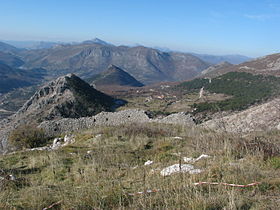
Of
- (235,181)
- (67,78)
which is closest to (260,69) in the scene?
(67,78)

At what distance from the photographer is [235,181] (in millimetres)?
4387

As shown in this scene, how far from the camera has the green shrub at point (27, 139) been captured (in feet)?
61.7

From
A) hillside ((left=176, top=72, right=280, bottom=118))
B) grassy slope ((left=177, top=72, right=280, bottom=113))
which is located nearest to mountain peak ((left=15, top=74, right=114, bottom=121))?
hillside ((left=176, top=72, right=280, bottom=118))

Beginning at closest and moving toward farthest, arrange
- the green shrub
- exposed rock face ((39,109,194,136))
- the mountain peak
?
the green shrub < exposed rock face ((39,109,194,136)) < the mountain peak

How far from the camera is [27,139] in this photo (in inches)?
746

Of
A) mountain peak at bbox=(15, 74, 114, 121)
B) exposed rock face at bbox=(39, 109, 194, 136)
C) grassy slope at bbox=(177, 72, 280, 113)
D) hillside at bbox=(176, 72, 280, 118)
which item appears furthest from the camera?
grassy slope at bbox=(177, 72, 280, 113)

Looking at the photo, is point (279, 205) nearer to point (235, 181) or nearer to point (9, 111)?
point (235, 181)

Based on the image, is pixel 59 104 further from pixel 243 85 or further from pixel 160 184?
pixel 243 85

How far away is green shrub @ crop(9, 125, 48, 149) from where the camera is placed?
61.7ft

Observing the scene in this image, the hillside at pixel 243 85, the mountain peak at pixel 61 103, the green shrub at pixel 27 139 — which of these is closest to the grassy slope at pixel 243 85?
the hillside at pixel 243 85

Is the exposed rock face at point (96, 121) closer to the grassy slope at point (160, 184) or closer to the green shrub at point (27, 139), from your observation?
the green shrub at point (27, 139)

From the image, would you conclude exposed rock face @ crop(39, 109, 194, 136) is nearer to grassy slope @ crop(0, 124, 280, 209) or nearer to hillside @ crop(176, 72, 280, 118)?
grassy slope @ crop(0, 124, 280, 209)

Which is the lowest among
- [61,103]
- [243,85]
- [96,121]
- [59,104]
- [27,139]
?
[59,104]

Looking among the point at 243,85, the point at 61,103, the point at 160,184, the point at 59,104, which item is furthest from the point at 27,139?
the point at 243,85
